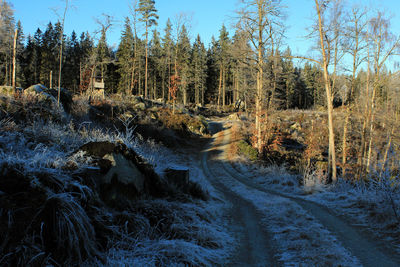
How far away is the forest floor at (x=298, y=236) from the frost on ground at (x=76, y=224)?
0.59 meters

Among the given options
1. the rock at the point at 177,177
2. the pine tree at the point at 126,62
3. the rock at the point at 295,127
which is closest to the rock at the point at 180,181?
the rock at the point at 177,177

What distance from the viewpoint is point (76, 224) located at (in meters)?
3.12

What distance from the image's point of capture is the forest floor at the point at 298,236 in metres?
4.05

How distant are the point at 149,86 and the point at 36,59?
75.4 feet

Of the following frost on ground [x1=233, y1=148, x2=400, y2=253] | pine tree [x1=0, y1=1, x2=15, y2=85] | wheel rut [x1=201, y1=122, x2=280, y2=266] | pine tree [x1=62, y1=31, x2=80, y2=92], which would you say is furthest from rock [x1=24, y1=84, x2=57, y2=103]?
pine tree [x1=62, y1=31, x2=80, y2=92]

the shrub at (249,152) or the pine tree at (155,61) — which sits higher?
the pine tree at (155,61)

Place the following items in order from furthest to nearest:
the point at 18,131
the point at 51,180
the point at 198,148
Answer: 1. the point at 198,148
2. the point at 18,131
3. the point at 51,180

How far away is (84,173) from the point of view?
13.8 feet

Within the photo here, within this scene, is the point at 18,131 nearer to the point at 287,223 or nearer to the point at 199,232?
the point at 199,232

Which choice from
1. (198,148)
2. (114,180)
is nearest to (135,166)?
(114,180)

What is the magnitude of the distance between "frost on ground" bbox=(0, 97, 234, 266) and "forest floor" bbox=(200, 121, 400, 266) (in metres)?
0.59

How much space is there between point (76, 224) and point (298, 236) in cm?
413

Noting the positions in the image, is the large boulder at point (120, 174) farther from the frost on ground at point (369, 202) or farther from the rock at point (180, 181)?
the frost on ground at point (369, 202)

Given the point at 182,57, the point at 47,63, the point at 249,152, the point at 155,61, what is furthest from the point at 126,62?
the point at 249,152
